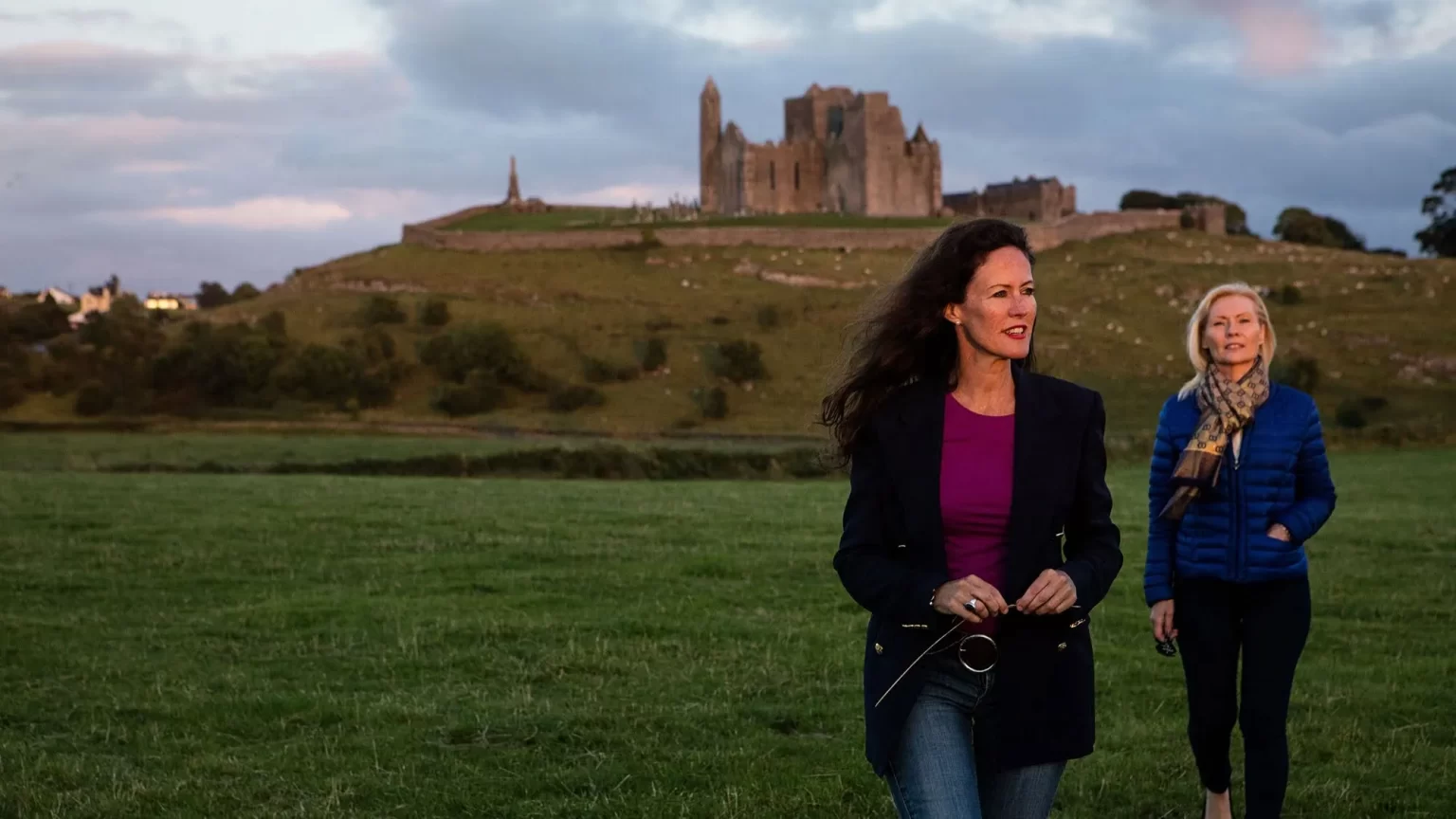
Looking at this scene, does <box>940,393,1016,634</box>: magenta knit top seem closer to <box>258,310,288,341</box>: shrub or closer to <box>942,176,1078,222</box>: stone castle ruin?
<box>258,310,288,341</box>: shrub

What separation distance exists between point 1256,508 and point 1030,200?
432 ft

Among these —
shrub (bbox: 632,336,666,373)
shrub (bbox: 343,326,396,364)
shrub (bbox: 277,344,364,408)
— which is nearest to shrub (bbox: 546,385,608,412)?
shrub (bbox: 632,336,666,373)

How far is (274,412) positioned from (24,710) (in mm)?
61923

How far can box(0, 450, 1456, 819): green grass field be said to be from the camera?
7.90 meters

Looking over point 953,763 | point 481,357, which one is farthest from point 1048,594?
point 481,357

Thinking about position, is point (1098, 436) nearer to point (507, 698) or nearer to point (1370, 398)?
point (507, 698)

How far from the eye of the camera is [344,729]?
9.05 meters

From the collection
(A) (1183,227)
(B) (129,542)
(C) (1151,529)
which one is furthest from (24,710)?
(A) (1183,227)

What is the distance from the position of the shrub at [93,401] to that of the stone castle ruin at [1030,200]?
266 ft

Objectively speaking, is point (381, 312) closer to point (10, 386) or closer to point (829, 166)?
point (10, 386)

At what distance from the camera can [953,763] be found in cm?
468

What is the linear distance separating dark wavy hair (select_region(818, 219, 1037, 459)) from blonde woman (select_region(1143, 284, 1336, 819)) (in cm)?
228

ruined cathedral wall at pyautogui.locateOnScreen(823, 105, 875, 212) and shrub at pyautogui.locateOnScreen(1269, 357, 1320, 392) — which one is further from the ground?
ruined cathedral wall at pyautogui.locateOnScreen(823, 105, 875, 212)

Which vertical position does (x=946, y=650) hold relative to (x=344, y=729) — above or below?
above
